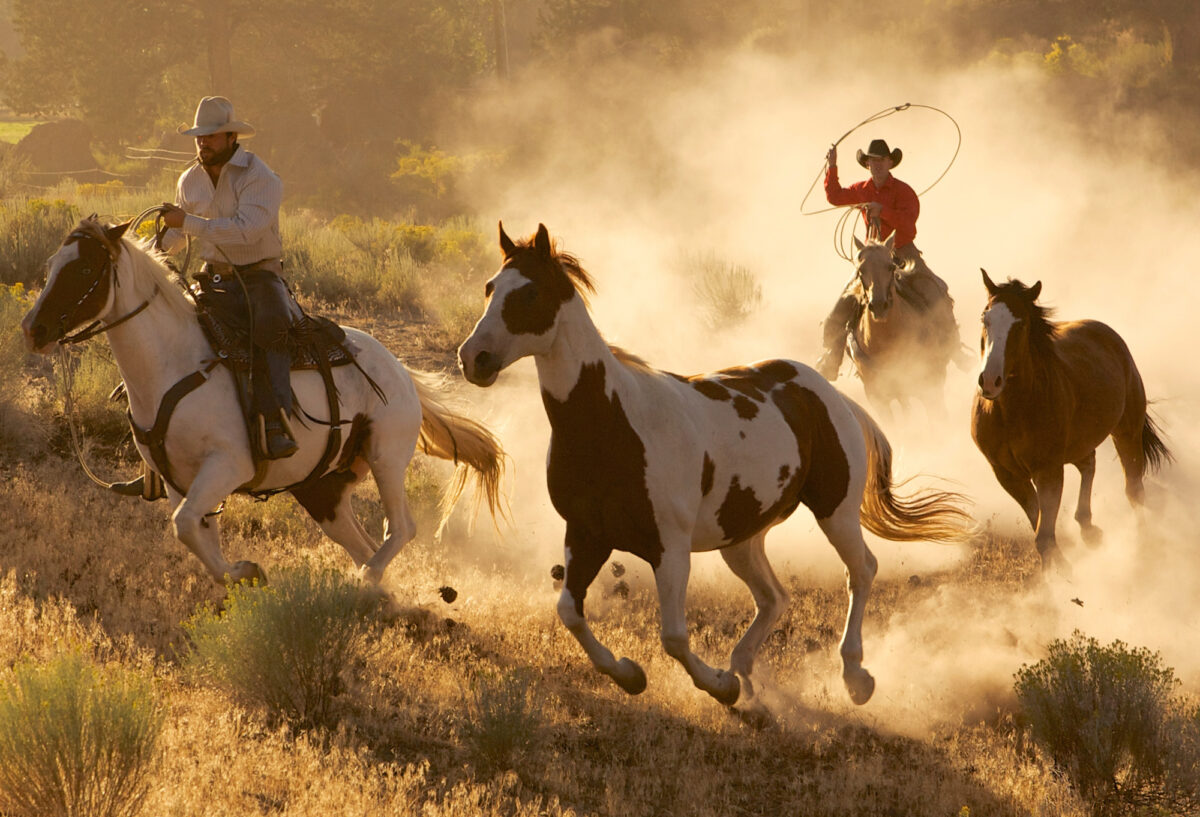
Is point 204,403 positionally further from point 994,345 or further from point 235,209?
point 994,345

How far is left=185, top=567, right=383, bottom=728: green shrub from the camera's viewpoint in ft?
19.7

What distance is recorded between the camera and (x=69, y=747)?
4.44 m

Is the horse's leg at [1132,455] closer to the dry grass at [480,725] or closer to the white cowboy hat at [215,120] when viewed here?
the dry grass at [480,725]

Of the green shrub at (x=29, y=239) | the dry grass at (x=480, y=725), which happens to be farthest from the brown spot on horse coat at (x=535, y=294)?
the green shrub at (x=29, y=239)

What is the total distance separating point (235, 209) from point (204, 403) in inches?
51.7

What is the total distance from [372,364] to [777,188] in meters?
28.7

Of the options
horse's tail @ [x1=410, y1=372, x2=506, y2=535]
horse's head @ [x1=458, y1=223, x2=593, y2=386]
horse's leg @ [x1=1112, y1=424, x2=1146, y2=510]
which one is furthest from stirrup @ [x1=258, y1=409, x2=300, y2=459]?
horse's leg @ [x1=1112, y1=424, x2=1146, y2=510]

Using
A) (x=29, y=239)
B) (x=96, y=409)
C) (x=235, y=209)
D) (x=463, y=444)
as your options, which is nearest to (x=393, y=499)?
(x=463, y=444)

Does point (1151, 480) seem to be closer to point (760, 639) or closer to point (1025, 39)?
point (760, 639)

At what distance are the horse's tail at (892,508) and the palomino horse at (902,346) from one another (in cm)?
431

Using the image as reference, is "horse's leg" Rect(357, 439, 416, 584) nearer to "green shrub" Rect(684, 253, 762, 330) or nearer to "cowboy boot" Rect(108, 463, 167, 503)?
"cowboy boot" Rect(108, 463, 167, 503)

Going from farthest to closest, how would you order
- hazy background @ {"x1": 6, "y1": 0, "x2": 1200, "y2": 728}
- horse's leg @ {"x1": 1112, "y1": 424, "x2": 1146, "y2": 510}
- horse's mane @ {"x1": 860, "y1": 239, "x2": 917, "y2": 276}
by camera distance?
hazy background @ {"x1": 6, "y1": 0, "x2": 1200, "y2": 728}
horse's mane @ {"x1": 860, "y1": 239, "x2": 917, "y2": 276}
horse's leg @ {"x1": 1112, "y1": 424, "x2": 1146, "y2": 510}

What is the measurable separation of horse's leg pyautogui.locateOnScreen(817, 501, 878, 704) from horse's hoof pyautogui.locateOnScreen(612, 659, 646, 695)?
1304mm

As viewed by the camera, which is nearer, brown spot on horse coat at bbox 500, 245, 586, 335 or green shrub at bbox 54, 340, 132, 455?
brown spot on horse coat at bbox 500, 245, 586, 335
